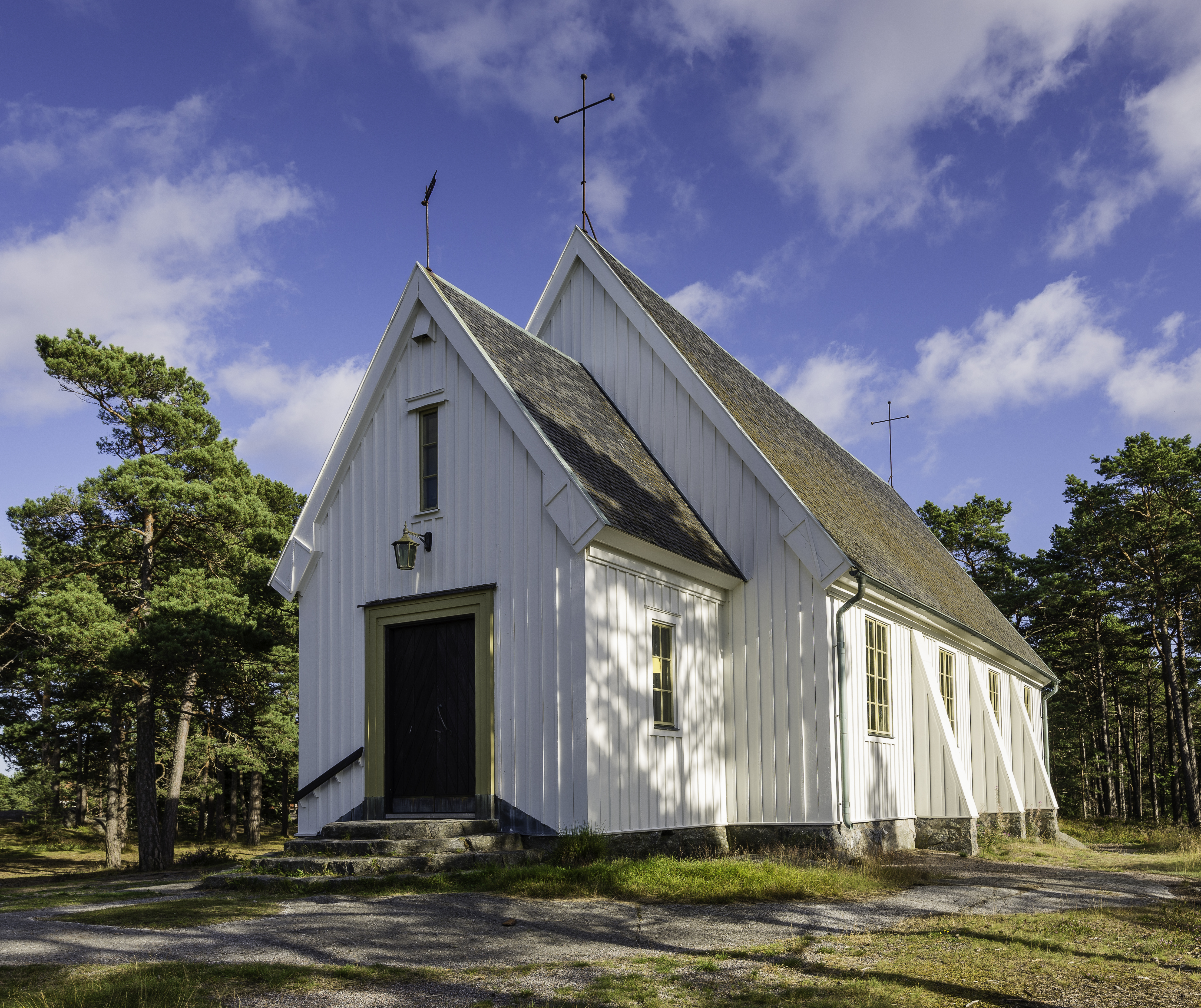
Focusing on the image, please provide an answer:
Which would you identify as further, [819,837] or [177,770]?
[177,770]

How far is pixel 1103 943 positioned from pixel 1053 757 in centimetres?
5195

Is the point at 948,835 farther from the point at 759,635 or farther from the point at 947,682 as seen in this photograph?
the point at 759,635

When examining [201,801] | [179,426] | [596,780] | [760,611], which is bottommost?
[201,801]

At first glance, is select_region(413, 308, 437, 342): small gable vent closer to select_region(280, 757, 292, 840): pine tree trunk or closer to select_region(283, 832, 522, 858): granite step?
select_region(283, 832, 522, 858): granite step

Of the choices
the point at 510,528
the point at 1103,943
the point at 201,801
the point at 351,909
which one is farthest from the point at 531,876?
the point at 201,801

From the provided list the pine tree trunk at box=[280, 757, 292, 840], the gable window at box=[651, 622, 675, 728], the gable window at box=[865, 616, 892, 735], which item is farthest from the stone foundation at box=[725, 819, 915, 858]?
the pine tree trunk at box=[280, 757, 292, 840]

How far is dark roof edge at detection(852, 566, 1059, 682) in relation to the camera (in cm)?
1433

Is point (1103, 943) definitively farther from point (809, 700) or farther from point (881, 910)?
point (809, 700)

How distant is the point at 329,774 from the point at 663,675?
4.53 m

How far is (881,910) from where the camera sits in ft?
28.9

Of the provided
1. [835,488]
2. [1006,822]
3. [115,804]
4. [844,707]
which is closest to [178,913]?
[844,707]

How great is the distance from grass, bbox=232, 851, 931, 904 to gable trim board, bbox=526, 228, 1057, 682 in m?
4.50

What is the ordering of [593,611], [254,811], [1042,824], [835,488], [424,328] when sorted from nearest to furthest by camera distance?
[593,611] → [424,328] → [835,488] → [1042,824] → [254,811]

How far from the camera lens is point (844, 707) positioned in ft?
44.8
